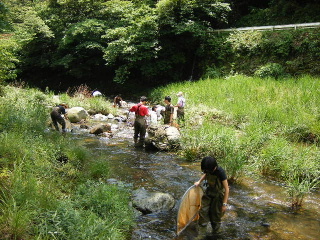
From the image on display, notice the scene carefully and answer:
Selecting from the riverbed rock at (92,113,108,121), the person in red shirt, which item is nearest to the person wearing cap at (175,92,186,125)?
the person in red shirt

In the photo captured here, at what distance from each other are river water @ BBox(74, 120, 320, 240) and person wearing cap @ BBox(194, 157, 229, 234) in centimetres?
23

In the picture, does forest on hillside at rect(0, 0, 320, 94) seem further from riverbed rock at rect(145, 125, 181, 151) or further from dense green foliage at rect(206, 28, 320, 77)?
Answer: riverbed rock at rect(145, 125, 181, 151)

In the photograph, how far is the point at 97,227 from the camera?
11.3ft

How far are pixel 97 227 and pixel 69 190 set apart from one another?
1.53 meters

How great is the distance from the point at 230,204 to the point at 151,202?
1620 mm

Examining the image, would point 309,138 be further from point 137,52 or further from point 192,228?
point 137,52

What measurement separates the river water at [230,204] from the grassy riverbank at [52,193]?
2.16 feet

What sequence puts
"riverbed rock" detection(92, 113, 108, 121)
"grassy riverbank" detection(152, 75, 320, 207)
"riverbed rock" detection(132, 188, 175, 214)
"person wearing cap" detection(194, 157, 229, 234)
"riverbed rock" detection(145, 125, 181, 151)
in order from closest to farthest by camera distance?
1. "person wearing cap" detection(194, 157, 229, 234)
2. "riverbed rock" detection(132, 188, 175, 214)
3. "grassy riverbank" detection(152, 75, 320, 207)
4. "riverbed rock" detection(145, 125, 181, 151)
5. "riverbed rock" detection(92, 113, 108, 121)

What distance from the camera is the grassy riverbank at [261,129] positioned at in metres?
6.44

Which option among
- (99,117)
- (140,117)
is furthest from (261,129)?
(99,117)

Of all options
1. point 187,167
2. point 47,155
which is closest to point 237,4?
point 187,167

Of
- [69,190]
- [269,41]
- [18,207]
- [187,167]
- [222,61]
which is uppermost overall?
[269,41]

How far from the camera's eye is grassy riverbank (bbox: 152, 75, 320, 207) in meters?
6.44

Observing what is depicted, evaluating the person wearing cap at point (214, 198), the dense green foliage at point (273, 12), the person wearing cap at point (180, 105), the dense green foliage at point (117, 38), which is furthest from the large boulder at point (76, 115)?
the dense green foliage at point (273, 12)
